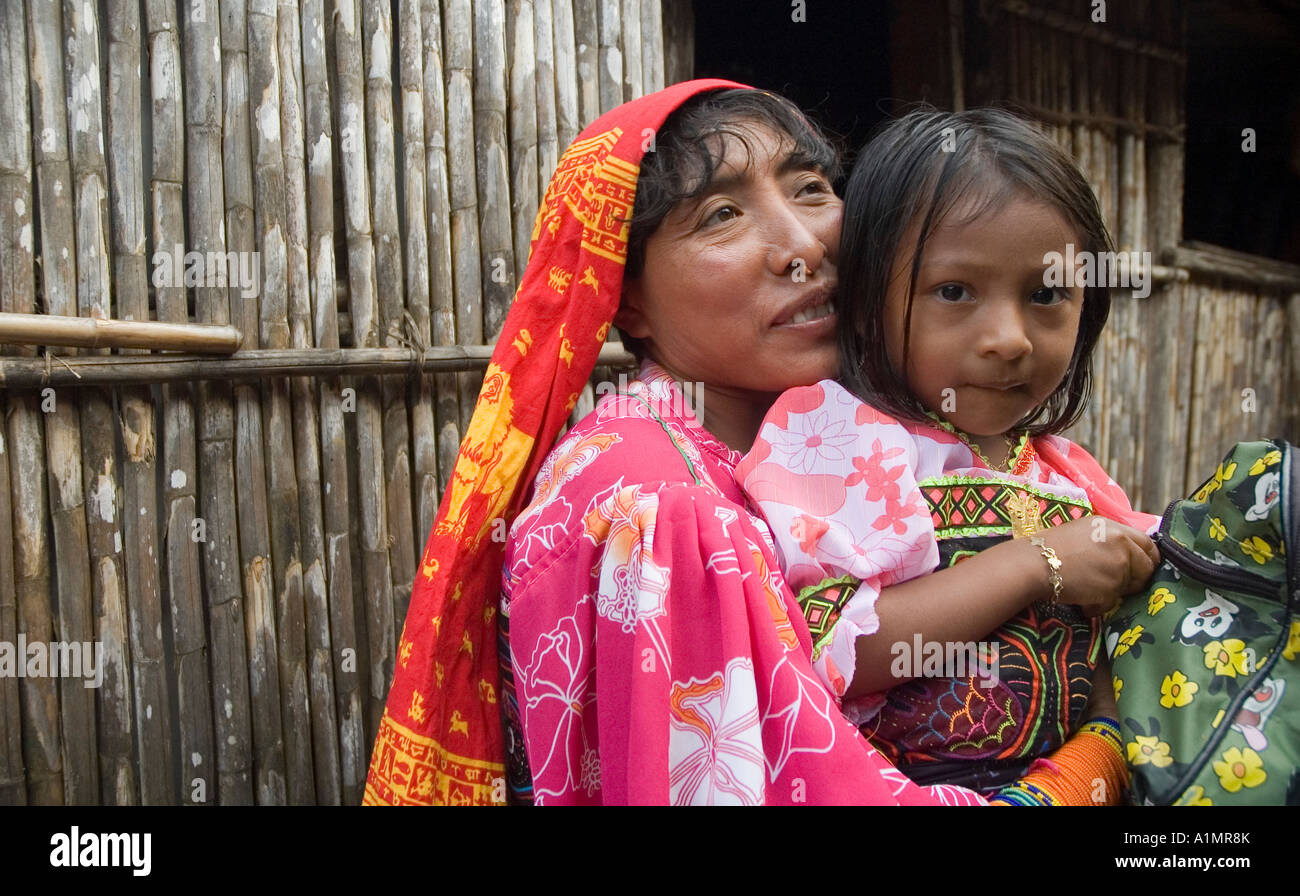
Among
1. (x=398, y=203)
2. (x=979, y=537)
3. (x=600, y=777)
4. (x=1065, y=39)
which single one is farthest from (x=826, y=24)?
(x=600, y=777)

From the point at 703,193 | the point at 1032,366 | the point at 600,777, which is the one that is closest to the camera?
the point at 600,777

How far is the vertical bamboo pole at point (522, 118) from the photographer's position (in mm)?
3215

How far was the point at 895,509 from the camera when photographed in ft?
4.89

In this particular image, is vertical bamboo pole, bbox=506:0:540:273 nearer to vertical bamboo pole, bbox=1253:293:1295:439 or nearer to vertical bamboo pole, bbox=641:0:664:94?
vertical bamboo pole, bbox=641:0:664:94

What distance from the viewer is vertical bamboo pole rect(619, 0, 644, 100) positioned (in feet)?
11.2

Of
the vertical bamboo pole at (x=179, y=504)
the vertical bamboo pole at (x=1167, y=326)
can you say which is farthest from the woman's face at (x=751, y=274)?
the vertical bamboo pole at (x=1167, y=326)

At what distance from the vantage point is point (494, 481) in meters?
1.68

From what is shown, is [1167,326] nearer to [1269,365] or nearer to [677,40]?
[1269,365]

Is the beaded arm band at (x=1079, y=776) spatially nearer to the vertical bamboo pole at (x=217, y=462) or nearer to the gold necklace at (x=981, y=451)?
the gold necklace at (x=981, y=451)

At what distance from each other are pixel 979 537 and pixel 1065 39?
3704mm

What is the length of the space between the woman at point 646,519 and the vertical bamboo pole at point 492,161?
1.37 meters

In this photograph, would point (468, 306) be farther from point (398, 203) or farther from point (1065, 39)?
point (1065, 39)

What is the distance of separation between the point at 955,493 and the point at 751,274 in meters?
0.50

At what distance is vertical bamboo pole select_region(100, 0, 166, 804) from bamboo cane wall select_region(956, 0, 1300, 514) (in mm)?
3216
